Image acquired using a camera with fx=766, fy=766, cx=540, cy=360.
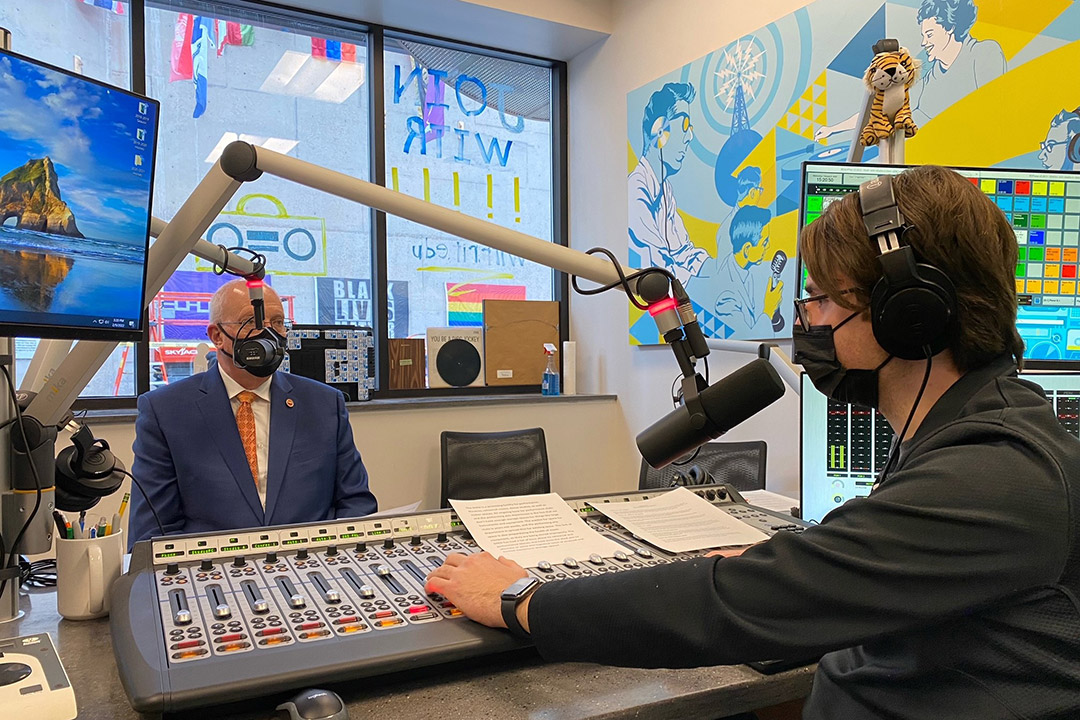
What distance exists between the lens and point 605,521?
137cm

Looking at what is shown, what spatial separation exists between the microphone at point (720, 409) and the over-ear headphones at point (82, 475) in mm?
883

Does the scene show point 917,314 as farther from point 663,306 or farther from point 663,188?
point 663,188

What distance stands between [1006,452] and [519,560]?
2.12ft

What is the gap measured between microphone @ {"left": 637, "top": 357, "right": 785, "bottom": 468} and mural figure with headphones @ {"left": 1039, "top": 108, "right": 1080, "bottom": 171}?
6.24 feet

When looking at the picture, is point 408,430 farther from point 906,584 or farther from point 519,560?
point 906,584

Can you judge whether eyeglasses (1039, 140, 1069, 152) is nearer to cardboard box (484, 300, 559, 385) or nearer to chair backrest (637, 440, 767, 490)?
chair backrest (637, 440, 767, 490)

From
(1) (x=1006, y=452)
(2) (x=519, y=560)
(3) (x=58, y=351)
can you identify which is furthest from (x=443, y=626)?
(3) (x=58, y=351)

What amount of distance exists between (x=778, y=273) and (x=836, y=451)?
163 cm

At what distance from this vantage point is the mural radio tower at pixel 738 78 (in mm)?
3211

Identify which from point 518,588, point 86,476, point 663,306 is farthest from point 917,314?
point 86,476

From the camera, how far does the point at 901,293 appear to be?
859 mm

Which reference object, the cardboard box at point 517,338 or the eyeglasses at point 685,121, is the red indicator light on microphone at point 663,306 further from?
the cardboard box at point 517,338

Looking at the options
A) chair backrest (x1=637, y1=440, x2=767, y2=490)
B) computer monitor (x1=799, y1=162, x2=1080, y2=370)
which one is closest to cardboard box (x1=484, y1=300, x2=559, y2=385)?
chair backrest (x1=637, y1=440, x2=767, y2=490)

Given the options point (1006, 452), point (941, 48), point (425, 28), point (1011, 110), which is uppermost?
point (425, 28)
